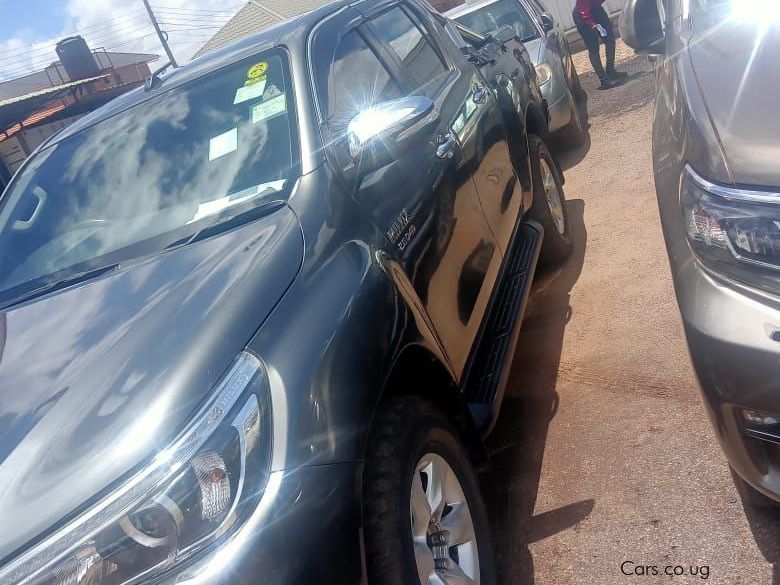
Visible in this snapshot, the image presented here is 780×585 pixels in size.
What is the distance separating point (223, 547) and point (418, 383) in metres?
0.93

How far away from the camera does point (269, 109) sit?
2.67 m

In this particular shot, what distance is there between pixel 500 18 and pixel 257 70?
22.4 ft

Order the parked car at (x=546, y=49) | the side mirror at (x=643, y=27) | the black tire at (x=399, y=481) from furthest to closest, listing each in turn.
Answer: the parked car at (x=546, y=49)
the side mirror at (x=643, y=27)
the black tire at (x=399, y=481)

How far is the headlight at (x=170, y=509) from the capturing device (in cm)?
135

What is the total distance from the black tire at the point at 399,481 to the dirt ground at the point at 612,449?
0.47 metres

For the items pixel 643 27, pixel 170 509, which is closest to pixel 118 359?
pixel 170 509

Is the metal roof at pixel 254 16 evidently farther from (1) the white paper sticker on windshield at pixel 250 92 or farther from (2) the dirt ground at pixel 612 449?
(1) the white paper sticker on windshield at pixel 250 92

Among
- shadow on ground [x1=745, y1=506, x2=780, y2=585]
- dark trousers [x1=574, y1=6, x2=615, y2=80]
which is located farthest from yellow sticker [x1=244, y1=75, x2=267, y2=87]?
dark trousers [x1=574, y1=6, x2=615, y2=80]

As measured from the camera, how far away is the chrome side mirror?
2424 millimetres

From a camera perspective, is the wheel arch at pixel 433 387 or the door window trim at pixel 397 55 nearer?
the wheel arch at pixel 433 387

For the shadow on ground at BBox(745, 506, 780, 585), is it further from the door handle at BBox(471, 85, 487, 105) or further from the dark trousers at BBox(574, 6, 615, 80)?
the dark trousers at BBox(574, 6, 615, 80)

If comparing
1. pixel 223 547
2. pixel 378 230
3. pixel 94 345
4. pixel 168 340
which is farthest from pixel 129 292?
pixel 223 547

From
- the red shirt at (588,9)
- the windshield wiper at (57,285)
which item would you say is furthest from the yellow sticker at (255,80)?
the red shirt at (588,9)

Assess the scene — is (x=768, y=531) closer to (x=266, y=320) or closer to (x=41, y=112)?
(x=266, y=320)
